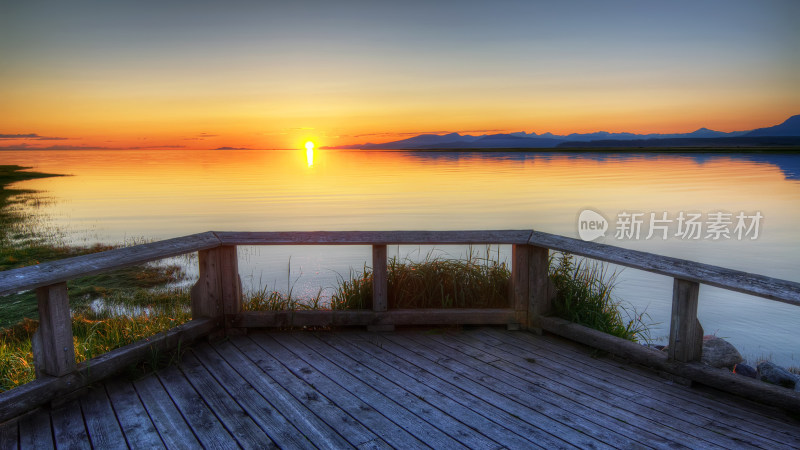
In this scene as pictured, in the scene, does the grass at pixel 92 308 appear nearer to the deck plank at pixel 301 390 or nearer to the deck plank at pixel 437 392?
the deck plank at pixel 301 390

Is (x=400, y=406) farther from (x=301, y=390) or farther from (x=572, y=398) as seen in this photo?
(x=572, y=398)

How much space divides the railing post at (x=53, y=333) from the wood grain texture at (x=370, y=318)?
4.70ft

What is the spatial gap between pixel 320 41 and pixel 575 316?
17.8 meters

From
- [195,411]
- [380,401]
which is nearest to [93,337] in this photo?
[195,411]

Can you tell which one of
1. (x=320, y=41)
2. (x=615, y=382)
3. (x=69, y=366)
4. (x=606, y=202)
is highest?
(x=320, y=41)

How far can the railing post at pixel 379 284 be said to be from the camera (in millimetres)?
4504

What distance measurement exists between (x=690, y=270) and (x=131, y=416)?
12.0ft

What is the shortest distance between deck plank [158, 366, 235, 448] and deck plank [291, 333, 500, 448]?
3.30 feet

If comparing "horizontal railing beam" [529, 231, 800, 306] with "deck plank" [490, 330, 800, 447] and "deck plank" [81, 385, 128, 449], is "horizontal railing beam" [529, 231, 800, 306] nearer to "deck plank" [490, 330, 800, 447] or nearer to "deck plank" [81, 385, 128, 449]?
"deck plank" [490, 330, 800, 447]

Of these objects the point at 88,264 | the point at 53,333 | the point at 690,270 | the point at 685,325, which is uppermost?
the point at 88,264

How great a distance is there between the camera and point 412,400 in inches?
130

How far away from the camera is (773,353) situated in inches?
296

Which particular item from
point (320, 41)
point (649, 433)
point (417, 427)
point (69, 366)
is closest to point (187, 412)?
point (69, 366)

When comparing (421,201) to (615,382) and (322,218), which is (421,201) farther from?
(615,382)
